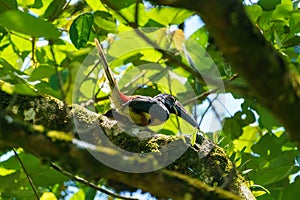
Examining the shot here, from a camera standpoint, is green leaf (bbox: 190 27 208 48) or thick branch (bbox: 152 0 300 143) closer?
thick branch (bbox: 152 0 300 143)

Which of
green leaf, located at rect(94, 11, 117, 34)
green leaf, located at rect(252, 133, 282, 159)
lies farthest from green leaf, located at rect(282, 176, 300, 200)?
green leaf, located at rect(94, 11, 117, 34)

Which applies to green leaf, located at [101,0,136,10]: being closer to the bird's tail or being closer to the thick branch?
A: the bird's tail

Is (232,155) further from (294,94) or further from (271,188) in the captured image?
(294,94)

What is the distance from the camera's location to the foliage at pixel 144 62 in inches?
73.1

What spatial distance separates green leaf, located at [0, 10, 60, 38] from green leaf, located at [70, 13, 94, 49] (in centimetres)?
95

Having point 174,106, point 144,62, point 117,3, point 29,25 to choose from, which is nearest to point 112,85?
point 144,62

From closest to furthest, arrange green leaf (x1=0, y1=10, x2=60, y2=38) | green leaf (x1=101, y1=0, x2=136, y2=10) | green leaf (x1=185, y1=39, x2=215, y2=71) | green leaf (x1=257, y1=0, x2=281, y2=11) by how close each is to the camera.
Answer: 1. green leaf (x1=0, y1=10, x2=60, y2=38)
2. green leaf (x1=101, y1=0, x2=136, y2=10)
3. green leaf (x1=257, y1=0, x2=281, y2=11)
4. green leaf (x1=185, y1=39, x2=215, y2=71)

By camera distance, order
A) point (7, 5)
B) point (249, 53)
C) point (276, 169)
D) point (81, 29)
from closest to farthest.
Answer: point (249, 53), point (7, 5), point (81, 29), point (276, 169)

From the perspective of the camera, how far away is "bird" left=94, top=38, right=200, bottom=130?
83.5 inches

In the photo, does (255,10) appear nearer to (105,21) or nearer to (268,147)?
(105,21)

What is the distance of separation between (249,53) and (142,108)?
1.52 meters

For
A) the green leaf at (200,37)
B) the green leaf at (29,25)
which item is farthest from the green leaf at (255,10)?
the green leaf at (29,25)

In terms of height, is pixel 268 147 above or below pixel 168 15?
below

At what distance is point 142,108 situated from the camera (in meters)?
2.19
